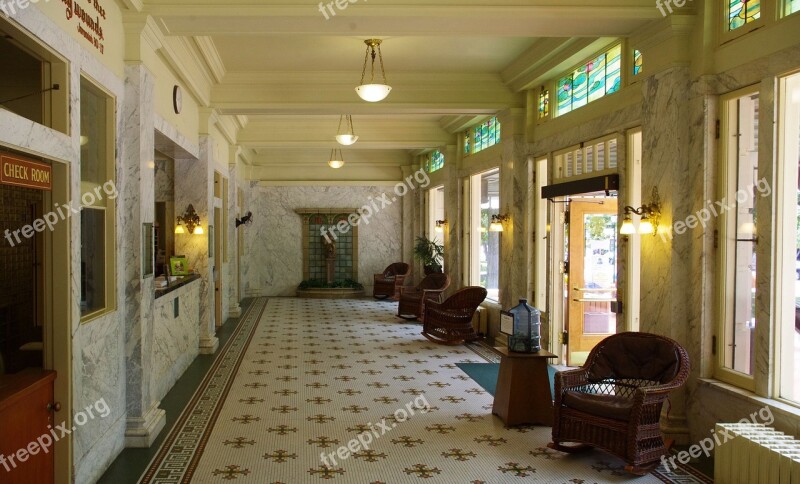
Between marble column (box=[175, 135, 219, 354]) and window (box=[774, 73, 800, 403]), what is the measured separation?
7.15m

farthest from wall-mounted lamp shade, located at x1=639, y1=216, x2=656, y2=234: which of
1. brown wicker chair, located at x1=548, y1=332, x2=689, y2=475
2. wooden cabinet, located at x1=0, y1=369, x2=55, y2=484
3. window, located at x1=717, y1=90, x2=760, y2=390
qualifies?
wooden cabinet, located at x1=0, y1=369, x2=55, y2=484

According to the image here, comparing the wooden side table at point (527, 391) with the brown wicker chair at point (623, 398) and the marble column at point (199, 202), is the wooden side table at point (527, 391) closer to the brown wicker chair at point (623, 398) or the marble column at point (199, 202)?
the brown wicker chair at point (623, 398)

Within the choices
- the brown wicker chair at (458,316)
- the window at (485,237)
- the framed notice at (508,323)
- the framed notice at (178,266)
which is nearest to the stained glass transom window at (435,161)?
the window at (485,237)

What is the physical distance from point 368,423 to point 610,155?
389cm

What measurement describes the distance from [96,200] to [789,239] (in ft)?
16.8

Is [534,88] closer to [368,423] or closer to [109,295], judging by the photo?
[368,423]

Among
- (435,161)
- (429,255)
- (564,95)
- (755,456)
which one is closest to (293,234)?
(429,255)

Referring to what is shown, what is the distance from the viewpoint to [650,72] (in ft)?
18.5

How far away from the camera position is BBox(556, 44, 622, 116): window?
22.4ft

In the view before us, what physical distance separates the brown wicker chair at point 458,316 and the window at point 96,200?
629 centimetres

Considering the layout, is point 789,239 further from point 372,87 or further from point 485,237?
point 485,237

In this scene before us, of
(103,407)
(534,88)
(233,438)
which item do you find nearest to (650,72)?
(534,88)

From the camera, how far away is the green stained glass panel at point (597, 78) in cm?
707

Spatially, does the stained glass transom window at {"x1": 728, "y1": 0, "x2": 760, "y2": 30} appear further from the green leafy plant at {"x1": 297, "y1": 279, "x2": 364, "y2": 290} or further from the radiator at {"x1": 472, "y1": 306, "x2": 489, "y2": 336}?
the green leafy plant at {"x1": 297, "y1": 279, "x2": 364, "y2": 290}
